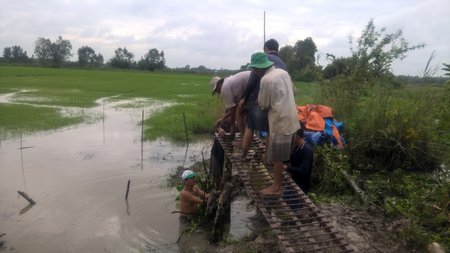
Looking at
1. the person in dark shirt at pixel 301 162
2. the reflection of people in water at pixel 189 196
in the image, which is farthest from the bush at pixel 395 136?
the reflection of people in water at pixel 189 196

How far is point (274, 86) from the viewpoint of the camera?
4.15 metres

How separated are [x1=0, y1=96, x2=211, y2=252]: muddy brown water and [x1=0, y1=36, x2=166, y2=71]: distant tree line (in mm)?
63485

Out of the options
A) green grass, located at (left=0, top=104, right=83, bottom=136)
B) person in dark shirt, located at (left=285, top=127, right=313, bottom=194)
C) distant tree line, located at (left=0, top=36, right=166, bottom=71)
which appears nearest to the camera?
person in dark shirt, located at (left=285, top=127, right=313, bottom=194)

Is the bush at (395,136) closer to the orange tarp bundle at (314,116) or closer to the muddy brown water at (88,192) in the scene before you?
the orange tarp bundle at (314,116)

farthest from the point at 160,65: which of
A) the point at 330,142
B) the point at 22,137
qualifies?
the point at 330,142

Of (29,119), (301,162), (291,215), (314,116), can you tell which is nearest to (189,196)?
(301,162)

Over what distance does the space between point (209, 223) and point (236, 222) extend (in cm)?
53

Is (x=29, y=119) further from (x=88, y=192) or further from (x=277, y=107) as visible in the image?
(x=277, y=107)

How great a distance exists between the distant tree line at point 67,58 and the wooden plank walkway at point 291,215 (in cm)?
6984

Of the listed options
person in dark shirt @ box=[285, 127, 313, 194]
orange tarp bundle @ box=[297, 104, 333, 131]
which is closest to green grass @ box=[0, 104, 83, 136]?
orange tarp bundle @ box=[297, 104, 333, 131]

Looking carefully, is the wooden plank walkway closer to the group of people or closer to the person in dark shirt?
the group of people

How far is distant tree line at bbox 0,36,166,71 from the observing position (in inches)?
2842

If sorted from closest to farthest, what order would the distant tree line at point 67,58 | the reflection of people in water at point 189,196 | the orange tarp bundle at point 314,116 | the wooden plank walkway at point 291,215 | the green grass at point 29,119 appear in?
1. the wooden plank walkway at point 291,215
2. the reflection of people in water at point 189,196
3. the orange tarp bundle at point 314,116
4. the green grass at point 29,119
5. the distant tree line at point 67,58

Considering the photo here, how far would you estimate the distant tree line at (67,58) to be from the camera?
72.2 meters
